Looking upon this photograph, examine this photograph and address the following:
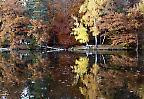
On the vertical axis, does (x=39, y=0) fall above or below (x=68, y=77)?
above

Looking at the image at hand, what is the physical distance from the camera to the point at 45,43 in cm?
5762

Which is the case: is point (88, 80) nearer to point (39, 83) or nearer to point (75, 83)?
point (75, 83)

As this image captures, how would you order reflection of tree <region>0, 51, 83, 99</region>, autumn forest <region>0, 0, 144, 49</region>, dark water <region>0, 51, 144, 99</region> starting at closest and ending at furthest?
1. dark water <region>0, 51, 144, 99</region>
2. reflection of tree <region>0, 51, 83, 99</region>
3. autumn forest <region>0, 0, 144, 49</region>

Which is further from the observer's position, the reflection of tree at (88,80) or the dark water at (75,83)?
the reflection of tree at (88,80)

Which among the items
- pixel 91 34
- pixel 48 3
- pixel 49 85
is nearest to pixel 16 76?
pixel 49 85

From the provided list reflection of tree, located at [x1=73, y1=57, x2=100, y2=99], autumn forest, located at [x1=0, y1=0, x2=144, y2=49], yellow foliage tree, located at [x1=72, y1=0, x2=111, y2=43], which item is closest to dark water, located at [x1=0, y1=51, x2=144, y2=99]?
reflection of tree, located at [x1=73, y1=57, x2=100, y2=99]

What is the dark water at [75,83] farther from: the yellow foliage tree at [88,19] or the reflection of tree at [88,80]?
the yellow foliage tree at [88,19]

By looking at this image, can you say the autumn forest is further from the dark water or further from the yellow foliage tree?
the dark water

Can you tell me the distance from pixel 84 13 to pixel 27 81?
33214 mm

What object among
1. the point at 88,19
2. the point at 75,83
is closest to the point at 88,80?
the point at 75,83

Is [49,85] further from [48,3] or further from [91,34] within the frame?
[48,3]

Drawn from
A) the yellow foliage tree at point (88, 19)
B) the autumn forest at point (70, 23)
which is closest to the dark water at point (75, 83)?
the yellow foliage tree at point (88, 19)

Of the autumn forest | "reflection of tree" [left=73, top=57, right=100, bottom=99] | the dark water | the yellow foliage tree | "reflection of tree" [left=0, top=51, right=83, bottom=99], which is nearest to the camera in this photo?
the dark water

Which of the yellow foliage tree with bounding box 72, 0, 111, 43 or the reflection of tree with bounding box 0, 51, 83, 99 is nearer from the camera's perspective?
the reflection of tree with bounding box 0, 51, 83, 99
